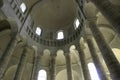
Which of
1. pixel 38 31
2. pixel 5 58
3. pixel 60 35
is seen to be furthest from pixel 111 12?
pixel 38 31

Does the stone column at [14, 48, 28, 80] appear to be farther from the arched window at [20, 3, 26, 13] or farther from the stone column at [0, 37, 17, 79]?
the arched window at [20, 3, 26, 13]

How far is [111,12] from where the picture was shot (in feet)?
33.8

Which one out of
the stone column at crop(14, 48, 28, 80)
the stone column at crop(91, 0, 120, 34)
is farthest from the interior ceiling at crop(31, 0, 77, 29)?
the stone column at crop(91, 0, 120, 34)

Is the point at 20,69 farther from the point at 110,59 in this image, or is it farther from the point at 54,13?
the point at 54,13

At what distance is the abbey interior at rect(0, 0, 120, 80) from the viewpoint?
52.1ft

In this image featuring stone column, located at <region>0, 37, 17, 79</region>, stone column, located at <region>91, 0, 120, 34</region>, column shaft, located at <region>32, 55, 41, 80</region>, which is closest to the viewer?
stone column, located at <region>91, 0, 120, 34</region>

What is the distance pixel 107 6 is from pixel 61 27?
13743 mm

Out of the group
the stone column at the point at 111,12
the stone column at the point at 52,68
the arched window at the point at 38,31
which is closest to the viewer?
the stone column at the point at 111,12

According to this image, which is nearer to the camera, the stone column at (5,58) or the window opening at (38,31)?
the stone column at (5,58)

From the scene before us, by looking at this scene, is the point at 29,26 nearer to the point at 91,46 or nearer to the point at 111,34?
the point at 91,46

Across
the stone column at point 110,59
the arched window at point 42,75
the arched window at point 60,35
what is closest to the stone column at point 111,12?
the stone column at point 110,59

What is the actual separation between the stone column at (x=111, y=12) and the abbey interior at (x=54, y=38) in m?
0.36

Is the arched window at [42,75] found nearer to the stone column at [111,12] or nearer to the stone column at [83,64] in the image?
the stone column at [83,64]

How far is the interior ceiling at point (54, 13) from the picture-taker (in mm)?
23062
